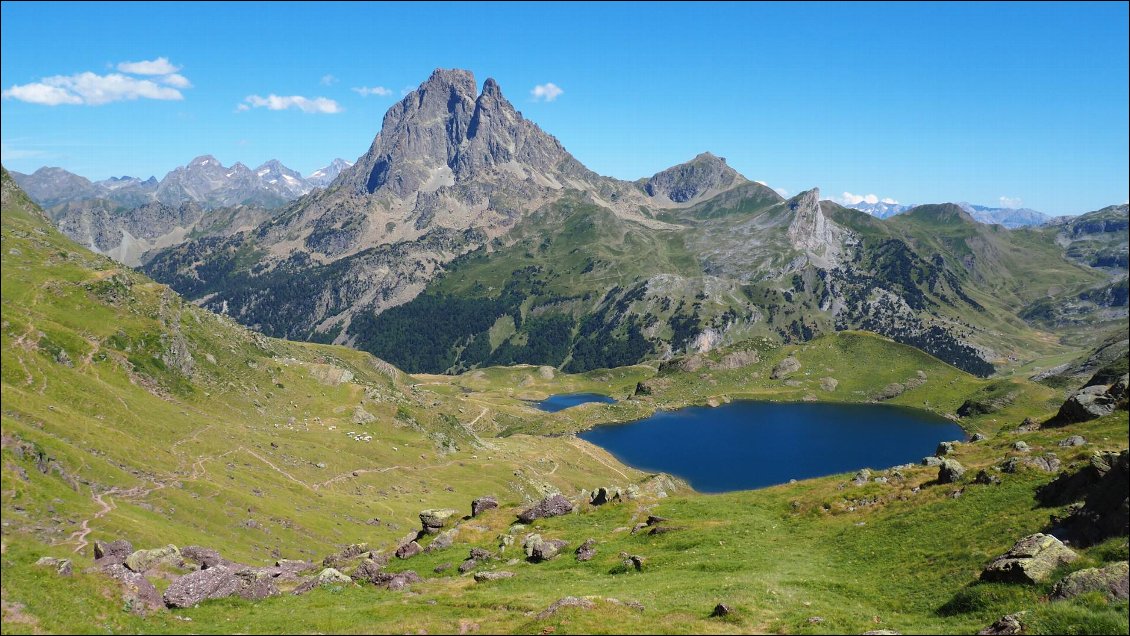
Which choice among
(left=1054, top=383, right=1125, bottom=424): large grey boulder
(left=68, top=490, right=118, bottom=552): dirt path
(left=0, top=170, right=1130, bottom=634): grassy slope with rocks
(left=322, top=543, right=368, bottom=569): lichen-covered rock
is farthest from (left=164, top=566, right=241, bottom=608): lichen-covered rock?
(left=1054, top=383, right=1125, bottom=424): large grey boulder

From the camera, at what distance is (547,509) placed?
72562 millimetres

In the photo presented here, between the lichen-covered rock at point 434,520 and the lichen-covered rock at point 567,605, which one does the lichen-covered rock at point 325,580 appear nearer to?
the lichen-covered rock at point 567,605

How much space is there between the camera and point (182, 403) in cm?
13988

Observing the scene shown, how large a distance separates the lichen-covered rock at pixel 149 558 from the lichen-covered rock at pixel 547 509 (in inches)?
1357

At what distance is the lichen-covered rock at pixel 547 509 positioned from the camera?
235 feet

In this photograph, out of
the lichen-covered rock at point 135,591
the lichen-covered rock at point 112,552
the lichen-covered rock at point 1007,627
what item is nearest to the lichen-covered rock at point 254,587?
the lichen-covered rock at point 135,591

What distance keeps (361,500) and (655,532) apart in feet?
291

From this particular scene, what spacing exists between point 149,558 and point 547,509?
39.1 metres

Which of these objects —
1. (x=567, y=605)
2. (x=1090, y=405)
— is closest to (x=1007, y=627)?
(x=567, y=605)

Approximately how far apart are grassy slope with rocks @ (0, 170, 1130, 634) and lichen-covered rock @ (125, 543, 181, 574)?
406 centimetres

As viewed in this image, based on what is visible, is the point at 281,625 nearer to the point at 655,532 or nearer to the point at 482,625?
the point at 482,625

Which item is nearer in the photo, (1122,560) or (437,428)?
(1122,560)

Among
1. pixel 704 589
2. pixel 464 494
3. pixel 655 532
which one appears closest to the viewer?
pixel 704 589

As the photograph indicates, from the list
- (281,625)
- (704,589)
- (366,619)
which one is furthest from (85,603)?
(704,589)
